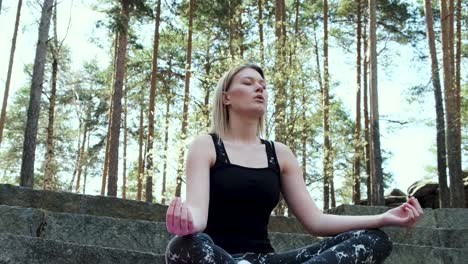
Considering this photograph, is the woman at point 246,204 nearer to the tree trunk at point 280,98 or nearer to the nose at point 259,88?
the nose at point 259,88

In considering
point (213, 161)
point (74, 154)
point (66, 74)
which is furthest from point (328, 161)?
point (74, 154)

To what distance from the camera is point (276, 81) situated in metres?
12.0

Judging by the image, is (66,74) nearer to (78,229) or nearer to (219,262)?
(78,229)

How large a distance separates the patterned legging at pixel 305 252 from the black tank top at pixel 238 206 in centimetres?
7

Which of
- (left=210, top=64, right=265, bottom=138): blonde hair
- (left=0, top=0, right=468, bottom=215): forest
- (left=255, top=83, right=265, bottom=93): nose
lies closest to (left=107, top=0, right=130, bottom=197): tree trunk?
(left=0, top=0, right=468, bottom=215): forest

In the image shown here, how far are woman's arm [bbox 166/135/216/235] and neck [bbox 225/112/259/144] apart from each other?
146 mm

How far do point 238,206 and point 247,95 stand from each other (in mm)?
523

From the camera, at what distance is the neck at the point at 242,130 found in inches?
93.1

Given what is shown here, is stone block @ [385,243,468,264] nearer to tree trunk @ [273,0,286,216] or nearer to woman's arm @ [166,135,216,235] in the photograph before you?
woman's arm @ [166,135,216,235]

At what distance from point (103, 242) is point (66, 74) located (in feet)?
72.9

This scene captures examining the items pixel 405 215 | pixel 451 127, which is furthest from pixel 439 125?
pixel 405 215

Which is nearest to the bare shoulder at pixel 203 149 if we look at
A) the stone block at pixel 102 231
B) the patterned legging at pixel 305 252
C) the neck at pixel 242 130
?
the neck at pixel 242 130

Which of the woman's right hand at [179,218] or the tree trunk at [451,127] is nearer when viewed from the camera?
the woman's right hand at [179,218]

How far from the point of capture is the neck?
237 cm
